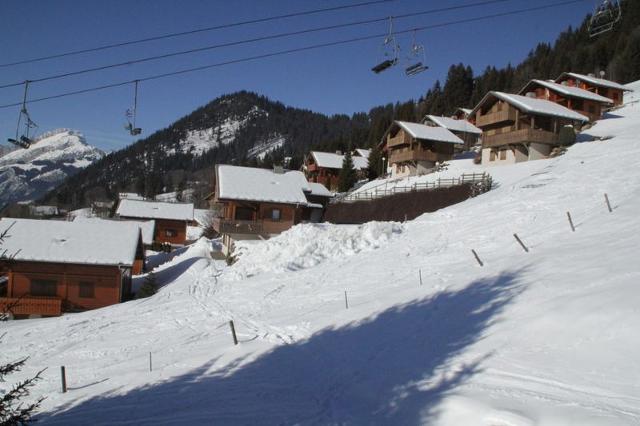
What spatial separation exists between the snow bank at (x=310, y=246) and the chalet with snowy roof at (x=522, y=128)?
2074 centimetres

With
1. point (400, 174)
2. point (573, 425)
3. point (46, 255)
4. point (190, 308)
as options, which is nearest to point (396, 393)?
point (573, 425)

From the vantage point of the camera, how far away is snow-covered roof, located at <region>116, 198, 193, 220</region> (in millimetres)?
62000

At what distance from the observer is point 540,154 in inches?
1667

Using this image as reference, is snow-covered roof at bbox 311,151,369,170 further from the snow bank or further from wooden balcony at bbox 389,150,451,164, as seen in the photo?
the snow bank

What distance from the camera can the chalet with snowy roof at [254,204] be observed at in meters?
35.8

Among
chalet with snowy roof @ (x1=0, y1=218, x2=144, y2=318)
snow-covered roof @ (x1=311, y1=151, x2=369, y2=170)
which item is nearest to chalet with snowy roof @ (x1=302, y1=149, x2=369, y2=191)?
snow-covered roof @ (x1=311, y1=151, x2=369, y2=170)

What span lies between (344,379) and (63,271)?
26441 mm

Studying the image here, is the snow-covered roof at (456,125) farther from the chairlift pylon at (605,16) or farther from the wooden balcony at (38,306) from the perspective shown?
the wooden balcony at (38,306)

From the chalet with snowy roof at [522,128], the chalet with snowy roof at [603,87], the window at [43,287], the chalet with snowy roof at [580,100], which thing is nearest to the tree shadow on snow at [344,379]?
the window at [43,287]

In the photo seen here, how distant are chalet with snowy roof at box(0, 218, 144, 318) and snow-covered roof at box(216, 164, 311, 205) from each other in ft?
30.1

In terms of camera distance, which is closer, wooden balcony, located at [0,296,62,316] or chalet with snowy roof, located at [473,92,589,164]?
wooden balcony, located at [0,296,62,316]

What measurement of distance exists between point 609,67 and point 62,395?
94854 mm

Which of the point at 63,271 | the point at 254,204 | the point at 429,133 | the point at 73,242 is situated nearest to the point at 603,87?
the point at 429,133

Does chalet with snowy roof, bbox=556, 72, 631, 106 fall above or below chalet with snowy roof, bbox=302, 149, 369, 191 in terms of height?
above
